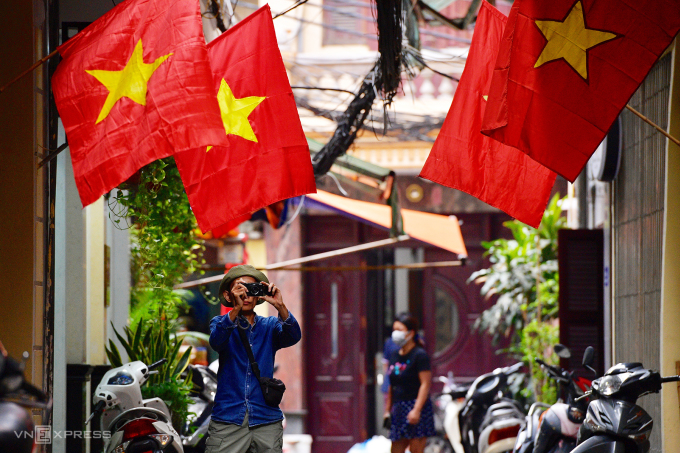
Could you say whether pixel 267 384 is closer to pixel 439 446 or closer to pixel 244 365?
pixel 244 365

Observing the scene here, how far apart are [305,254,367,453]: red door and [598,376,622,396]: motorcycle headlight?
31.9 ft

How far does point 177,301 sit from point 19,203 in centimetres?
201

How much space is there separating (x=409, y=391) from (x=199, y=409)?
261 centimetres

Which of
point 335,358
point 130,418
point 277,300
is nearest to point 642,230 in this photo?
point 277,300

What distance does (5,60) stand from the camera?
5.29m

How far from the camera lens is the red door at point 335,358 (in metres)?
14.5

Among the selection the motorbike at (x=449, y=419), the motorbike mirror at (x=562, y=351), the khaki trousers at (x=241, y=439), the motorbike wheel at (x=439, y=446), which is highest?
the motorbike mirror at (x=562, y=351)

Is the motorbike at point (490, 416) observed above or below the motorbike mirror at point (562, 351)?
below

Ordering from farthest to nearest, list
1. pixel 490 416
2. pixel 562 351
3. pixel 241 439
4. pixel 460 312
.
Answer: pixel 460 312 < pixel 490 416 < pixel 562 351 < pixel 241 439

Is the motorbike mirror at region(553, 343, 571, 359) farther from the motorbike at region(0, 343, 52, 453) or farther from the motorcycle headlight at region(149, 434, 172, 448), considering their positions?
the motorbike at region(0, 343, 52, 453)

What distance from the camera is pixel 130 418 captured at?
5.46 m

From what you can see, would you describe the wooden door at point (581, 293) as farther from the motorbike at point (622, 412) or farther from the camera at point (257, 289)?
the camera at point (257, 289)

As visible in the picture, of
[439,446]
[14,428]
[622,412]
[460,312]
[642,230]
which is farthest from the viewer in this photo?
[460,312]

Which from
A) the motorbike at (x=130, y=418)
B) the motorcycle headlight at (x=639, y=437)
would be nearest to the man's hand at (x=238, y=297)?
the motorbike at (x=130, y=418)
